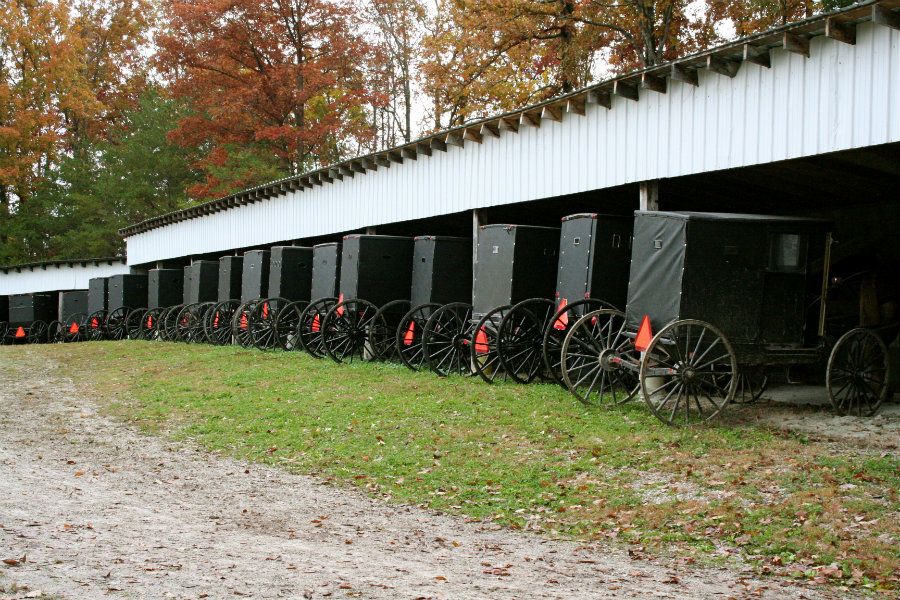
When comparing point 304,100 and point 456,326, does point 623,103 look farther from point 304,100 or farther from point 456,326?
point 304,100

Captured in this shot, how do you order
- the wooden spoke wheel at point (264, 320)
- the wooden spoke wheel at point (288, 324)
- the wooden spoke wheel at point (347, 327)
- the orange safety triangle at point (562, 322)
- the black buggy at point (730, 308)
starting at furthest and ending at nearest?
the wooden spoke wheel at point (264, 320), the wooden spoke wheel at point (288, 324), the wooden spoke wheel at point (347, 327), the orange safety triangle at point (562, 322), the black buggy at point (730, 308)

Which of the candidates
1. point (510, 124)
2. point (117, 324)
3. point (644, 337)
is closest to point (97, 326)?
point (117, 324)

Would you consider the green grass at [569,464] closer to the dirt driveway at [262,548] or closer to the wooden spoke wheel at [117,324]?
the dirt driveway at [262,548]

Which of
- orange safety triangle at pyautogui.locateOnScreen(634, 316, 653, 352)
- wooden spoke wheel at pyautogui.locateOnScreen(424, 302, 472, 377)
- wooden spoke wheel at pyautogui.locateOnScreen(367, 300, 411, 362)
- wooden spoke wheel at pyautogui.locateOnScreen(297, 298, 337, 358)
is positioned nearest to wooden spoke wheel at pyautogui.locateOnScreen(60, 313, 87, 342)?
wooden spoke wheel at pyautogui.locateOnScreen(297, 298, 337, 358)

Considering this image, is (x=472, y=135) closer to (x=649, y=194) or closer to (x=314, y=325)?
(x=649, y=194)

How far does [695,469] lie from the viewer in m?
7.25

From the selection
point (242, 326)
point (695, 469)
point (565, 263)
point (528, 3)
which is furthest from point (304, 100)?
point (695, 469)

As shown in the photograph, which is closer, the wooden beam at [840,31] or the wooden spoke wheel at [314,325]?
the wooden beam at [840,31]

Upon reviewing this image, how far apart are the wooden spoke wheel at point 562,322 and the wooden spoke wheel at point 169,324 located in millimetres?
14710

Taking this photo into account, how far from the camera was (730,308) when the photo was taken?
8.85m

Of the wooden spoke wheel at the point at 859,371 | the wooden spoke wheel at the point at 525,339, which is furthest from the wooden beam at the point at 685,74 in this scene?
the wooden spoke wheel at the point at 859,371

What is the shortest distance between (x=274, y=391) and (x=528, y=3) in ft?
56.8

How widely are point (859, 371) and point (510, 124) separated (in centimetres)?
674

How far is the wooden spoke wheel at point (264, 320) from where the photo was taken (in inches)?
707
